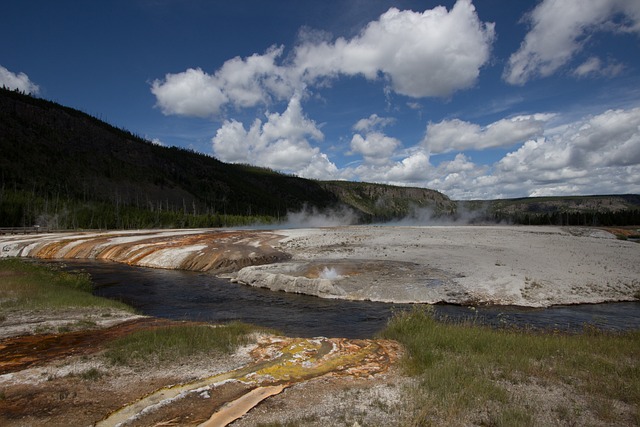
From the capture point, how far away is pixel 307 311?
→ 2022 cm

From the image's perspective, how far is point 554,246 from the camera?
128ft

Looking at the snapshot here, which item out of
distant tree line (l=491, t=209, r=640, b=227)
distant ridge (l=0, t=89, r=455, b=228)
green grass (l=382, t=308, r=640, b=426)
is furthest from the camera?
distant tree line (l=491, t=209, r=640, b=227)

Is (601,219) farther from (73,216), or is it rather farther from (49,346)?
(73,216)

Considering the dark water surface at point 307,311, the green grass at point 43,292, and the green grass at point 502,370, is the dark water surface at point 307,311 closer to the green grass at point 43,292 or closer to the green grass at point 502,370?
the green grass at point 43,292

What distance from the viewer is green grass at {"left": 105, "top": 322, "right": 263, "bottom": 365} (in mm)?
10305

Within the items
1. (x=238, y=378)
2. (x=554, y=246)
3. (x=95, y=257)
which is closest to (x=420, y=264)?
(x=554, y=246)

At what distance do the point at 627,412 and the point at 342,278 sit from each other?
63.0ft

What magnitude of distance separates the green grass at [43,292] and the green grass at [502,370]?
1544cm

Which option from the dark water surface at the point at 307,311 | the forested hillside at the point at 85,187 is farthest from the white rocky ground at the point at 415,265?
the forested hillside at the point at 85,187

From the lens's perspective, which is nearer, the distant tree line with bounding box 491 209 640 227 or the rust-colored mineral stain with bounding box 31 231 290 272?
the rust-colored mineral stain with bounding box 31 231 290 272

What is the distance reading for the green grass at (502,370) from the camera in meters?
7.21

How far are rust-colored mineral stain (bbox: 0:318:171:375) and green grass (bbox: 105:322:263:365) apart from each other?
0.89 meters

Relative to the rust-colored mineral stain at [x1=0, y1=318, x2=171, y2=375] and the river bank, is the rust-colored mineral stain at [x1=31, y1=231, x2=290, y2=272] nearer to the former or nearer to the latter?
the rust-colored mineral stain at [x1=0, y1=318, x2=171, y2=375]

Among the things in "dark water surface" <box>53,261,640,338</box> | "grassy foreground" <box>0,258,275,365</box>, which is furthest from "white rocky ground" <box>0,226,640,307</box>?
"grassy foreground" <box>0,258,275,365</box>
